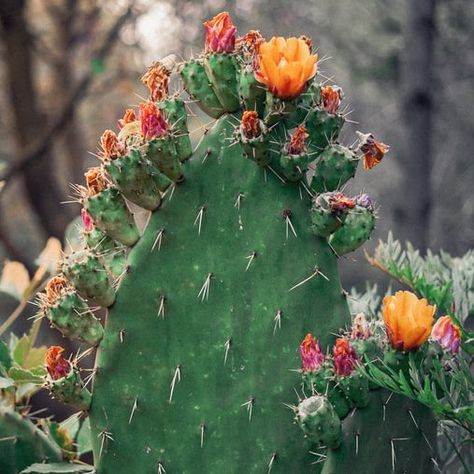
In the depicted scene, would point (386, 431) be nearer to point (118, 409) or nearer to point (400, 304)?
point (400, 304)

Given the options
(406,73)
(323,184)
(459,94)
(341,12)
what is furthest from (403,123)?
(341,12)

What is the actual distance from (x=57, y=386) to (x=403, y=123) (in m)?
3.05

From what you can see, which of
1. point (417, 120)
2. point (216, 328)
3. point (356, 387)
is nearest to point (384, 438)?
point (356, 387)

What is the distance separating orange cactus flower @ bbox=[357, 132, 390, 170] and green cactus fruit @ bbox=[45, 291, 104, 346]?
0.36 metres

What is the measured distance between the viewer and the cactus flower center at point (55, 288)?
0.99 meters

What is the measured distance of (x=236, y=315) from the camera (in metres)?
0.98

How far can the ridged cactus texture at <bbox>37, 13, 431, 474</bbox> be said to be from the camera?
0.97m

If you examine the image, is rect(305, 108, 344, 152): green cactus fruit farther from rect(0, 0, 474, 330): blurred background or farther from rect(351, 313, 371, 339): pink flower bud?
rect(0, 0, 474, 330): blurred background

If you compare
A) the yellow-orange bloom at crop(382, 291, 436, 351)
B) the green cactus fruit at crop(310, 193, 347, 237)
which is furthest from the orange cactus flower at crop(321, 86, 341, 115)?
the yellow-orange bloom at crop(382, 291, 436, 351)

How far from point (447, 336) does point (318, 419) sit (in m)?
0.20

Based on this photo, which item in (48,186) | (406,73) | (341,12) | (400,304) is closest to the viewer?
(400,304)

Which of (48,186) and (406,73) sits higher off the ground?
(406,73)

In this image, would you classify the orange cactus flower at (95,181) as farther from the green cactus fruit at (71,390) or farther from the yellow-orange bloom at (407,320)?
the yellow-orange bloom at (407,320)

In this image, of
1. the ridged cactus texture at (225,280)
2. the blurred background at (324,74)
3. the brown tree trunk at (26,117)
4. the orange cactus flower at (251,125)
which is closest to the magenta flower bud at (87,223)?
the ridged cactus texture at (225,280)
